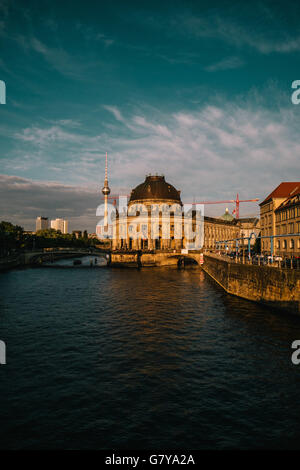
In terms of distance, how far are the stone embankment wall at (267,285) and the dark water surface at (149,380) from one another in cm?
141

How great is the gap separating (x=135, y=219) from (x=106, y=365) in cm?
12162

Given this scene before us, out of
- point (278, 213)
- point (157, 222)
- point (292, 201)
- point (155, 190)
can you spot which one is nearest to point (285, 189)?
point (278, 213)

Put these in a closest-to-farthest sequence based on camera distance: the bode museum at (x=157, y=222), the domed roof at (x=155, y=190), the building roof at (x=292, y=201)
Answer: the building roof at (x=292, y=201) < the bode museum at (x=157, y=222) < the domed roof at (x=155, y=190)

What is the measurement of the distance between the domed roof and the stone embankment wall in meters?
101

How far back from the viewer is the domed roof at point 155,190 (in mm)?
140750

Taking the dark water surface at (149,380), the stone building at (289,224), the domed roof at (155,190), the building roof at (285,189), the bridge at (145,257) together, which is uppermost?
the domed roof at (155,190)

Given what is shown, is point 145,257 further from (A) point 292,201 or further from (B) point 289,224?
(A) point 292,201

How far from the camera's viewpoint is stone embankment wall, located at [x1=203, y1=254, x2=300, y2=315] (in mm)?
27703

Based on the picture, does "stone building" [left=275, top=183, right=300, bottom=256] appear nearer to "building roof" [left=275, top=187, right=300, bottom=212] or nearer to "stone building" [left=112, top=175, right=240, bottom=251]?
"building roof" [left=275, top=187, right=300, bottom=212]

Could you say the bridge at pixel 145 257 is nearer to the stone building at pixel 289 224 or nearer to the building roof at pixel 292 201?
the stone building at pixel 289 224

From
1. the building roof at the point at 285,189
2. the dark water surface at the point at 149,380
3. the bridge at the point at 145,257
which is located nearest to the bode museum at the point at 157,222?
the bridge at the point at 145,257

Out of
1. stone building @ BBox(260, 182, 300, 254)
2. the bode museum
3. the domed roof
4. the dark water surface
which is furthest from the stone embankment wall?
the domed roof
